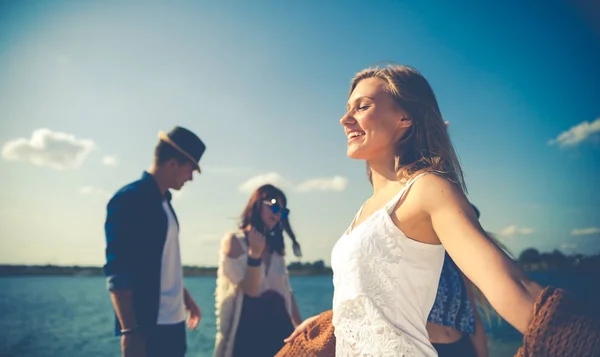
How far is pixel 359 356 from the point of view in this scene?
3.95 ft

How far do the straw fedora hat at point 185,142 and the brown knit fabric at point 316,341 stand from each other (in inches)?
93.7

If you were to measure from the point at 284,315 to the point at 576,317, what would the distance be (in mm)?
3349

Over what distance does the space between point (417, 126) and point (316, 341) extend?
984mm

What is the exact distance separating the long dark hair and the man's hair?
3.11 feet

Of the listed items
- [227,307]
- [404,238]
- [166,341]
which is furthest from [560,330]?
[227,307]

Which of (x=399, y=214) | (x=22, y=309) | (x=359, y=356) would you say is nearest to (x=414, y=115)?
(x=399, y=214)

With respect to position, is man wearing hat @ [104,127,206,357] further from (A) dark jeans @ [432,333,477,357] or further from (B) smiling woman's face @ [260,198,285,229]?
(A) dark jeans @ [432,333,477,357]

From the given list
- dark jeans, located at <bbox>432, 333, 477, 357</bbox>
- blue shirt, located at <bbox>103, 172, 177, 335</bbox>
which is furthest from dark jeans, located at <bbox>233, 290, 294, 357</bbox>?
dark jeans, located at <bbox>432, 333, 477, 357</bbox>

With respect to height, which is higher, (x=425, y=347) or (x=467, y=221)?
(x=467, y=221)

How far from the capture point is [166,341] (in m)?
2.98

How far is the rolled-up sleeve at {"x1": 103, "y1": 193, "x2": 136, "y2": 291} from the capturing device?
2672 millimetres

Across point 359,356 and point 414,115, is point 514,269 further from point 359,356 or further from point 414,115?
point 414,115

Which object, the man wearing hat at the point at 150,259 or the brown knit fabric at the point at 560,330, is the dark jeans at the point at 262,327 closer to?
the man wearing hat at the point at 150,259

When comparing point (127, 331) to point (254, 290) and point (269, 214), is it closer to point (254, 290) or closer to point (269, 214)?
point (254, 290)
